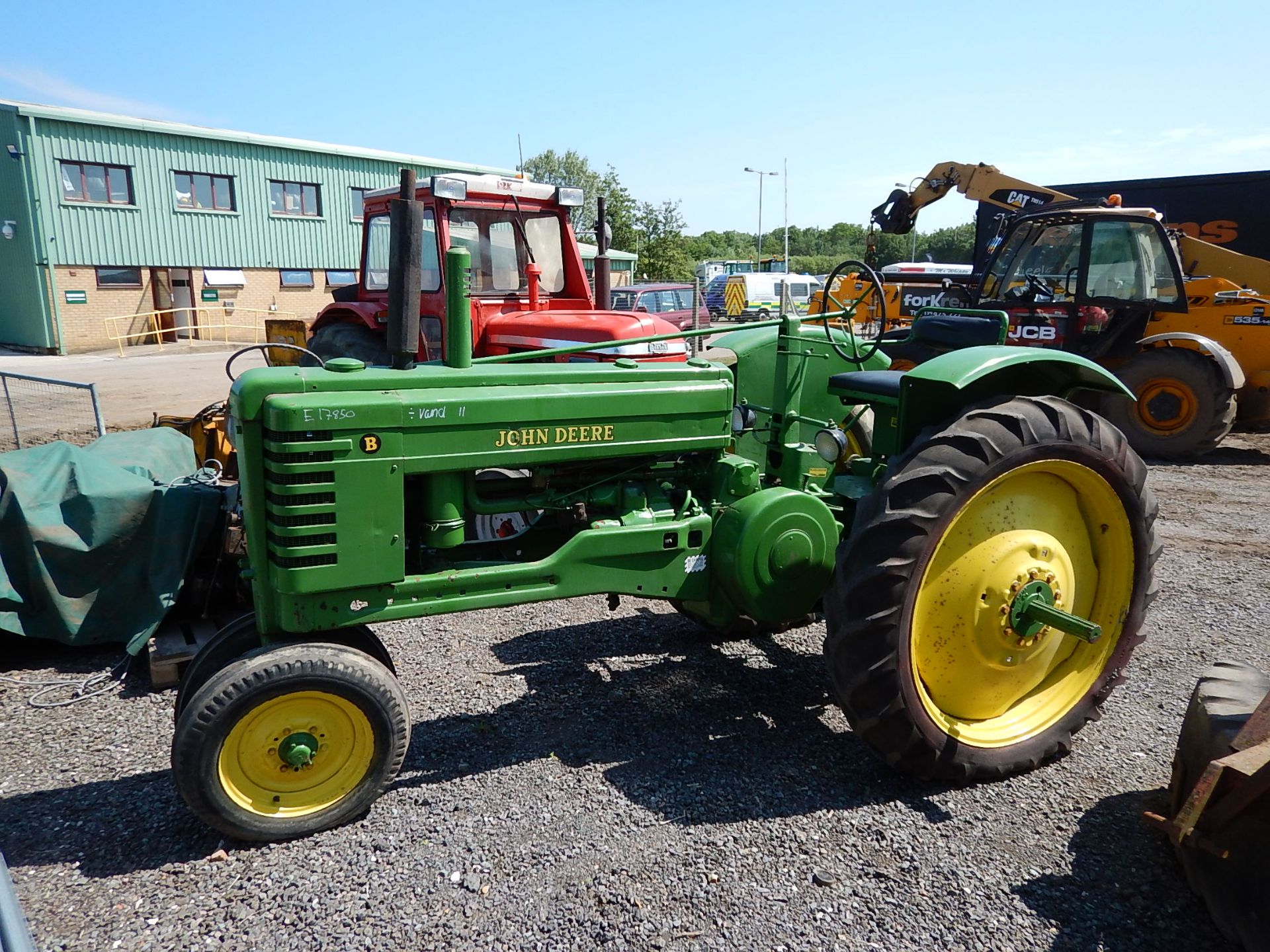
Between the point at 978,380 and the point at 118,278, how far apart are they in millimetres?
22364

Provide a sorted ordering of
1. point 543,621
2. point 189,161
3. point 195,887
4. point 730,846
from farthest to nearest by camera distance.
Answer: point 189,161, point 543,621, point 730,846, point 195,887

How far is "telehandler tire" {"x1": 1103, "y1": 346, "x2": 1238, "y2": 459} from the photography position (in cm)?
809

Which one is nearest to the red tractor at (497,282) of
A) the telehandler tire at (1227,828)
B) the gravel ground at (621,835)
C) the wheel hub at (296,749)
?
the gravel ground at (621,835)

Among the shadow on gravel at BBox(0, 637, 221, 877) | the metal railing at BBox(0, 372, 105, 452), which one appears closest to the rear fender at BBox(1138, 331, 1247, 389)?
the shadow on gravel at BBox(0, 637, 221, 877)

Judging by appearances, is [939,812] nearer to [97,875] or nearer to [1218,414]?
[97,875]

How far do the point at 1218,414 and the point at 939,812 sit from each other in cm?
691

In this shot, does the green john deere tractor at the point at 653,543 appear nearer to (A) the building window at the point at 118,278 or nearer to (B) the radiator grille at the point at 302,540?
(B) the radiator grille at the point at 302,540

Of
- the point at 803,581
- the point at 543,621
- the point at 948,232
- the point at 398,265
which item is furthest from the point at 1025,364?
the point at 948,232

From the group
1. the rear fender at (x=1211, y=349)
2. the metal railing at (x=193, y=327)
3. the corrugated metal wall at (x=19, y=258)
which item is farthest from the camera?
the metal railing at (x=193, y=327)

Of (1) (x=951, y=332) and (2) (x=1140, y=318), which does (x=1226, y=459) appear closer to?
(2) (x=1140, y=318)

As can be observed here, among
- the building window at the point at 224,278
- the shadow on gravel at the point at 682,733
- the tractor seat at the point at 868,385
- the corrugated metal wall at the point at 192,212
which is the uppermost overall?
the corrugated metal wall at the point at 192,212

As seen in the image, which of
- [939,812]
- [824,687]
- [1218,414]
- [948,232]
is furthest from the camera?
[948,232]

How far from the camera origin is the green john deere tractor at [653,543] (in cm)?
262

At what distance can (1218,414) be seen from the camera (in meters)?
8.05
